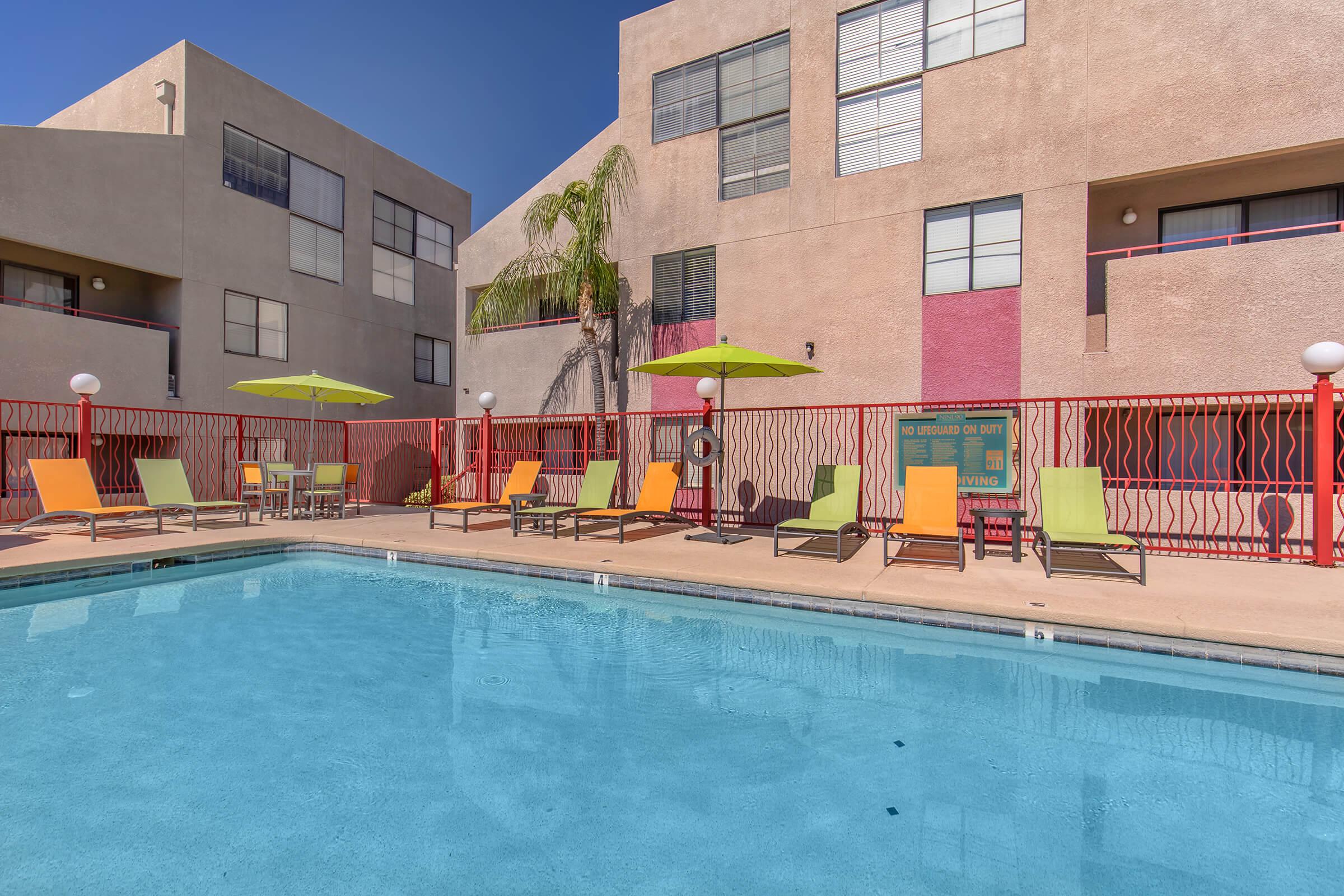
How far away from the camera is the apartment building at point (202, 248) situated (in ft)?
40.4

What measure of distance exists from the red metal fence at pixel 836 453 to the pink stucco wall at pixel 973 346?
462 millimetres

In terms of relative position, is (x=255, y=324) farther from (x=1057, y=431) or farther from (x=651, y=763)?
(x=1057, y=431)

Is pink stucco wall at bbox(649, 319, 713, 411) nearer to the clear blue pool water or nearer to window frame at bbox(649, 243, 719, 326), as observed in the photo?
window frame at bbox(649, 243, 719, 326)

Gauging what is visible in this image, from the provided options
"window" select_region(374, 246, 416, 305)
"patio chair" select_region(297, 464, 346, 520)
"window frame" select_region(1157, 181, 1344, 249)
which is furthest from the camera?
"window" select_region(374, 246, 416, 305)

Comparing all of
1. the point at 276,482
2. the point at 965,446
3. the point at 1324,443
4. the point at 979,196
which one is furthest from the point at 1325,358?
the point at 276,482

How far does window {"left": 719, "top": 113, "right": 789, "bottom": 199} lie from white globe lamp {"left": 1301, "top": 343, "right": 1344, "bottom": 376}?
768 cm

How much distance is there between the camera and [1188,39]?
872 centimetres

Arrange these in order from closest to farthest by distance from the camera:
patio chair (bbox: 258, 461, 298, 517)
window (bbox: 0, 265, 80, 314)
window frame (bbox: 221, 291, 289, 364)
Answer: patio chair (bbox: 258, 461, 298, 517)
window (bbox: 0, 265, 80, 314)
window frame (bbox: 221, 291, 289, 364)

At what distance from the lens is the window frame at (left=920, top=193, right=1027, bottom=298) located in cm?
970

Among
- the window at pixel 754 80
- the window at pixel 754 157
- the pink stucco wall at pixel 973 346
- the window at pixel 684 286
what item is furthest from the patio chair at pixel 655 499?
the window at pixel 754 80

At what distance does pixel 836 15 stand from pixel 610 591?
419 inches

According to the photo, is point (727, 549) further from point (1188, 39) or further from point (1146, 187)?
point (1188, 39)

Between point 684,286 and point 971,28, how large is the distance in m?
6.13

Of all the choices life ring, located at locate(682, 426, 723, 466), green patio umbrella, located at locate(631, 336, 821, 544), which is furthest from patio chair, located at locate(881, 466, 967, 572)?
life ring, located at locate(682, 426, 723, 466)
